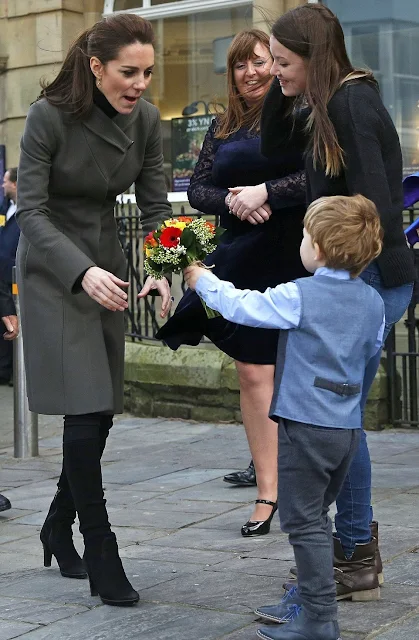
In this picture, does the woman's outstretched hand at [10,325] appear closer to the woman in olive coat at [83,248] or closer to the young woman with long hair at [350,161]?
the woman in olive coat at [83,248]

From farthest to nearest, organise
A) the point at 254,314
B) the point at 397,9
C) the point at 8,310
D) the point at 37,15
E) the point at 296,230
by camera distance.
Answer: the point at 37,15 → the point at 397,9 → the point at 8,310 → the point at 296,230 → the point at 254,314

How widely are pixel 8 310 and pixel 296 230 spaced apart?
5.93 feet

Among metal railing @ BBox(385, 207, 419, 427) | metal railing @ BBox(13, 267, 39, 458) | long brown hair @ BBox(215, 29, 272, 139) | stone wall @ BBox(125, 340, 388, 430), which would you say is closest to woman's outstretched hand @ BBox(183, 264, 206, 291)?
long brown hair @ BBox(215, 29, 272, 139)

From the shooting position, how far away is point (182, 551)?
4785 mm

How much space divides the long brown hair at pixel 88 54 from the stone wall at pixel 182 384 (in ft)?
14.0

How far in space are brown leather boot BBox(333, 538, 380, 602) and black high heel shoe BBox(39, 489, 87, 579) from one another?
966mm

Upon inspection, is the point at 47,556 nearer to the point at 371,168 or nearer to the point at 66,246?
the point at 66,246

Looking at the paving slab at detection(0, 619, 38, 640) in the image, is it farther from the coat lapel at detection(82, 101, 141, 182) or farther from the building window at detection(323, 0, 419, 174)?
the building window at detection(323, 0, 419, 174)

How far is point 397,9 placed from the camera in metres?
9.18

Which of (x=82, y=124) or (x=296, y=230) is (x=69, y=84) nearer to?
(x=82, y=124)

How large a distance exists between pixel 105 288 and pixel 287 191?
1.27m

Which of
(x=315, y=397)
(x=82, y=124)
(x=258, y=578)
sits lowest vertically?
(x=258, y=578)

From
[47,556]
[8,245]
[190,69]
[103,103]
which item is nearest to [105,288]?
[103,103]

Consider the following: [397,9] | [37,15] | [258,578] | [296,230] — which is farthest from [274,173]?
[37,15]
